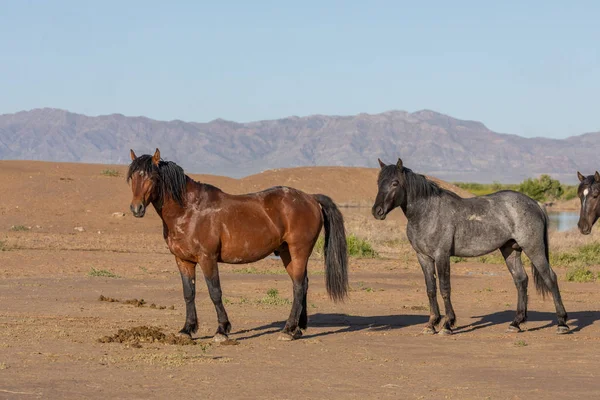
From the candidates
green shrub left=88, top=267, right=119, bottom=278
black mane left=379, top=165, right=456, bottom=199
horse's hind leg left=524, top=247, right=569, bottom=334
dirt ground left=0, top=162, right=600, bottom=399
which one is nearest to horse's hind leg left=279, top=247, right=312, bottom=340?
dirt ground left=0, top=162, right=600, bottom=399

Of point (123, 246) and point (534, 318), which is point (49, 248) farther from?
point (534, 318)

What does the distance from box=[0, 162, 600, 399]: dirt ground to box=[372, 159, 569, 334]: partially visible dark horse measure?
79cm

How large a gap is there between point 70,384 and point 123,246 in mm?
19793

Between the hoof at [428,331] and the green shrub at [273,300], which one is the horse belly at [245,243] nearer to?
the hoof at [428,331]

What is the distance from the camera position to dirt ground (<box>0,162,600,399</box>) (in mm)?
9273

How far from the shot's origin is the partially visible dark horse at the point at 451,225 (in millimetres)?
12820

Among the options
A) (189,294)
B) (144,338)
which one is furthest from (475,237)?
(144,338)

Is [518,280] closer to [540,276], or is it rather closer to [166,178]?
[540,276]

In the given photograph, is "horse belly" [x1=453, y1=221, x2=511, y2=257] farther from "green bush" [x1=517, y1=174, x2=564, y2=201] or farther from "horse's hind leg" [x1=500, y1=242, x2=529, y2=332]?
"green bush" [x1=517, y1=174, x2=564, y2=201]

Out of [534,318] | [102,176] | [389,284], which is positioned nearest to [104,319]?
[534,318]

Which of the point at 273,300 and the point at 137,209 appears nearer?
the point at 137,209

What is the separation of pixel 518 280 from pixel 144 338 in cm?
529

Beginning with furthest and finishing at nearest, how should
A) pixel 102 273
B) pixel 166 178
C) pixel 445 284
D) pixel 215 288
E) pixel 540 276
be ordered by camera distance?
pixel 102 273
pixel 540 276
pixel 445 284
pixel 215 288
pixel 166 178

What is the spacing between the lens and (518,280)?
1364 cm
